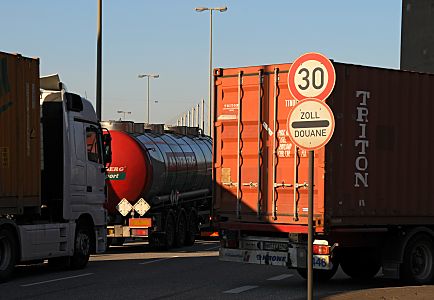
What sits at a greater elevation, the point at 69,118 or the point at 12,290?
the point at 69,118

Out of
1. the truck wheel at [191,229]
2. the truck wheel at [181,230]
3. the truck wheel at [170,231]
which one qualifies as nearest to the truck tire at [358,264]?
the truck wheel at [170,231]

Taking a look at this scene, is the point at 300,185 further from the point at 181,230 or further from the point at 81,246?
the point at 181,230

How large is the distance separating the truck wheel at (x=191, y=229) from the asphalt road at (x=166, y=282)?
18.7 feet

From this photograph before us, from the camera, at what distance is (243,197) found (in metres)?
16.3

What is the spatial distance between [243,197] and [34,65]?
4676 millimetres

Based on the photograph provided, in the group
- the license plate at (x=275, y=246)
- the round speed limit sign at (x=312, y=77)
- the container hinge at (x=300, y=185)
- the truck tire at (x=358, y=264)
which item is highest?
the round speed limit sign at (x=312, y=77)

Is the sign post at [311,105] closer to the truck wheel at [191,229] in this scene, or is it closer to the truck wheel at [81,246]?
the truck wheel at [81,246]

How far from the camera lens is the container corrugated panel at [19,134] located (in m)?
17.1

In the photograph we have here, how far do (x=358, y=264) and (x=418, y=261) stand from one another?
1470mm

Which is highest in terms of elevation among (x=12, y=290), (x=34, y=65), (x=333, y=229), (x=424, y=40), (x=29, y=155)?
(x=424, y=40)

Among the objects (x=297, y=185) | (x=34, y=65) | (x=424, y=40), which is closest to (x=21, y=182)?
(x=34, y=65)

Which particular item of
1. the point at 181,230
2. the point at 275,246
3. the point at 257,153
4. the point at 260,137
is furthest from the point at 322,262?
the point at 181,230

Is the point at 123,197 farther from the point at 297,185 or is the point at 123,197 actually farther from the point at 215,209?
the point at 297,185

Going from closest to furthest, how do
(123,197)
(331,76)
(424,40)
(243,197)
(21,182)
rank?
(331,76) → (243,197) → (21,182) → (123,197) → (424,40)
